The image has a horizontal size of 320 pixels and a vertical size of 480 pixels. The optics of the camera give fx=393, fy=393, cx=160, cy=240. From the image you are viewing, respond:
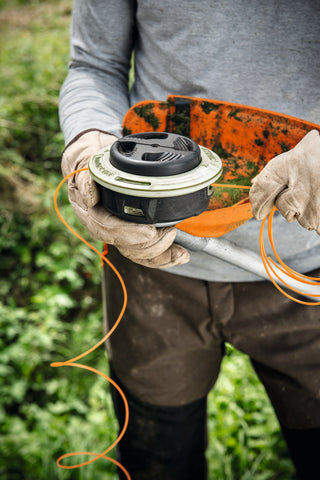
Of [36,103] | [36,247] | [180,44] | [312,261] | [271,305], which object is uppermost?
[180,44]

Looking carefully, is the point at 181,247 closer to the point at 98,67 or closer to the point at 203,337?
the point at 203,337

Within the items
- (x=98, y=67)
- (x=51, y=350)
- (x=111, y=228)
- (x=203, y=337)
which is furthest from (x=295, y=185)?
(x=51, y=350)

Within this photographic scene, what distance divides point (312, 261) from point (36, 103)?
349cm

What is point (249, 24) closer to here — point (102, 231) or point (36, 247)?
point (102, 231)

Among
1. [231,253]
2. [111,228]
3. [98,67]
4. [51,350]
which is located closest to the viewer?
[111,228]

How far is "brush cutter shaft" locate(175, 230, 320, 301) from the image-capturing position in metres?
1.10

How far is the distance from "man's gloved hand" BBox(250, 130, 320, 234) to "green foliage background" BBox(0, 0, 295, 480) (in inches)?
60.9

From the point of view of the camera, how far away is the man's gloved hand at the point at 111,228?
996mm

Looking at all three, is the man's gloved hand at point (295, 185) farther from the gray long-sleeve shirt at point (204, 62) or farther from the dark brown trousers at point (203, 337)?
the dark brown trousers at point (203, 337)

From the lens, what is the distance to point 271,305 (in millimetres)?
1336

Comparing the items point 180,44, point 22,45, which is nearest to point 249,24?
point 180,44

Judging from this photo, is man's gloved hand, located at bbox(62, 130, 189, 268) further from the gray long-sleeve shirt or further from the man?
the gray long-sleeve shirt

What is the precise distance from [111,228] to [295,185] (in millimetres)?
458

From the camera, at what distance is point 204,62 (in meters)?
1.18
